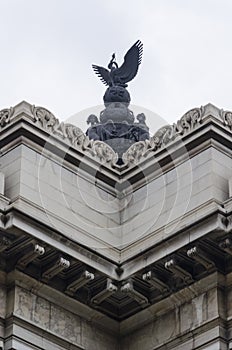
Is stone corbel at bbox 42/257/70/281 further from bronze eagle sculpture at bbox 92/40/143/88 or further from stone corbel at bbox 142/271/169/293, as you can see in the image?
bronze eagle sculpture at bbox 92/40/143/88

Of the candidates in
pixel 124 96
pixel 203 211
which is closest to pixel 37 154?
pixel 203 211

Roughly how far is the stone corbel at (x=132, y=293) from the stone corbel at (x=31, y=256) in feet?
7.56

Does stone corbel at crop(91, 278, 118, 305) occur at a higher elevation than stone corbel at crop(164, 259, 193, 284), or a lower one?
lower

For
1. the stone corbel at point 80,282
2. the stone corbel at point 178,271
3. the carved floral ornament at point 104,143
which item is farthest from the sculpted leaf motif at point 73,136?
the stone corbel at point 178,271

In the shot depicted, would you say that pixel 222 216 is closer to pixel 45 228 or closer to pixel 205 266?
pixel 205 266

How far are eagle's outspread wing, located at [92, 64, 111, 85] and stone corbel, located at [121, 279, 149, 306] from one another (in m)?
11.2

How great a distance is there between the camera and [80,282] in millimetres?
40938

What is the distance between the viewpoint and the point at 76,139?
43.8m

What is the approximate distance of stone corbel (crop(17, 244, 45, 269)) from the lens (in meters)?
39.9

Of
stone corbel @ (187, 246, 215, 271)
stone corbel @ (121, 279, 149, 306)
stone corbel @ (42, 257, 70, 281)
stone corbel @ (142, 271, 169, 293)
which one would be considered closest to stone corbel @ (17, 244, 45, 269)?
stone corbel @ (42, 257, 70, 281)

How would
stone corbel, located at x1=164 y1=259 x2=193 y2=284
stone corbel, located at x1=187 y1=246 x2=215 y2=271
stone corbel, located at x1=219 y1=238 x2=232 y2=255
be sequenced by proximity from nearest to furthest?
stone corbel, located at x1=219 y1=238 x2=232 y2=255 → stone corbel, located at x1=187 y1=246 x2=215 y2=271 → stone corbel, located at x1=164 y1=259 x2=193 y2=284

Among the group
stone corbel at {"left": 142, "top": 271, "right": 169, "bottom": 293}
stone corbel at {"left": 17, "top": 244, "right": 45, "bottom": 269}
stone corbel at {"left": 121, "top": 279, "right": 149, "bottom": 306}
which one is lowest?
stone corbel at {"left": 121, "top": 279, "right": 149, "bottom": 306}

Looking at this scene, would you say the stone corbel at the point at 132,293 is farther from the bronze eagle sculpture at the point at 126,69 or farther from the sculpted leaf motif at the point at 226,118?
the bronze eagle sculpture at the point at 126,69

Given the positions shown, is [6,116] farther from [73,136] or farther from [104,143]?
[104,143]
